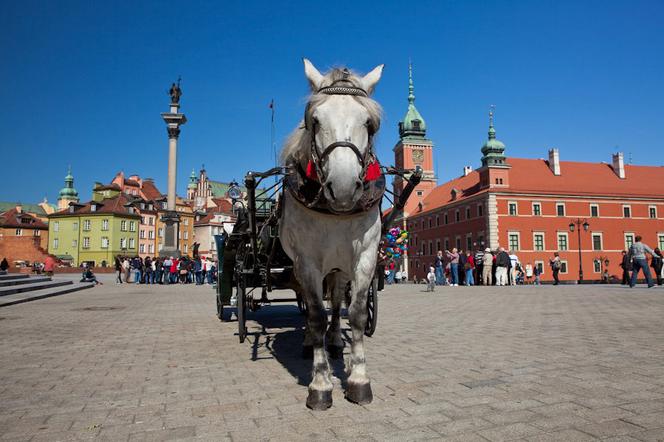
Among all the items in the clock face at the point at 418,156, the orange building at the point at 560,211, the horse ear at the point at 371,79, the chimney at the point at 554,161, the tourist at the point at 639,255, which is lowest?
the tourist at the point at 639,255

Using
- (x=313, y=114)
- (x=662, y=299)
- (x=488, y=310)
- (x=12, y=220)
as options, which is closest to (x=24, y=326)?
(x=313, y=114)

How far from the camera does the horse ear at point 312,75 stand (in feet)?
12.9

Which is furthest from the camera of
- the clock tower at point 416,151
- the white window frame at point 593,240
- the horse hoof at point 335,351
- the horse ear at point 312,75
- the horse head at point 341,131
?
the clock tower at point 416,151

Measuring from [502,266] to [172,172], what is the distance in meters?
25.8

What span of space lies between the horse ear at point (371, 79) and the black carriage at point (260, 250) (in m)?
0.80

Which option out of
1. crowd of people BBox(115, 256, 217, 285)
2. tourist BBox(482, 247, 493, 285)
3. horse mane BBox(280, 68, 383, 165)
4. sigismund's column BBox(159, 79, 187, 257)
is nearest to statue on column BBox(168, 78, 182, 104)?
sigismund's column BBox(159, 79, 187, 257)

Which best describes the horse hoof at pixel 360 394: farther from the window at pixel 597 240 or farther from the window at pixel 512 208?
the window at pixel 597 240

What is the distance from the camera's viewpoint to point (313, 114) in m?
3.59

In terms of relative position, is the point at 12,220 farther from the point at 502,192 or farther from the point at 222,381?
the point at 222,381

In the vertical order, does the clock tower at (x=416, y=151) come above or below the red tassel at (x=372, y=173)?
above

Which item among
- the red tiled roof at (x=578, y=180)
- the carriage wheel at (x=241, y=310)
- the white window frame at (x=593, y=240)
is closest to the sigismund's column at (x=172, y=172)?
the carriage wheel at (x=241, y=310)

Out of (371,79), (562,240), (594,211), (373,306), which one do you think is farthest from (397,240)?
(594,211)

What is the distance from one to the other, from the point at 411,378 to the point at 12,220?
90961 millimetres

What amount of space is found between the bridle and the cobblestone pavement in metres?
1.81
